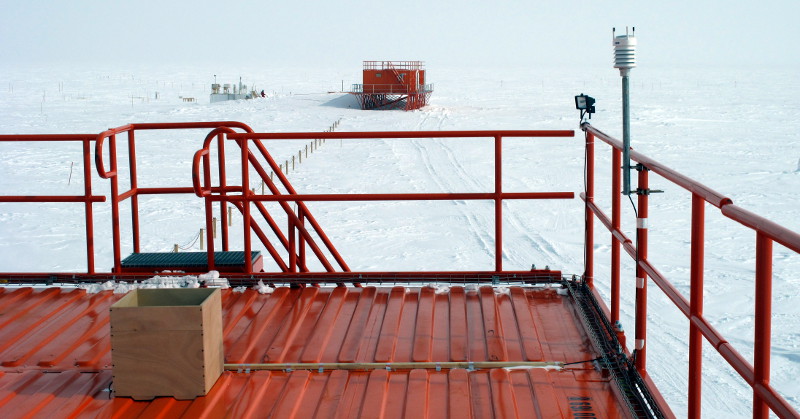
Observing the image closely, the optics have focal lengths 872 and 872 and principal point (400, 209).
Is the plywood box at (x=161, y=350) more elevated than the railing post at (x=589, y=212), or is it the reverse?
the railing post at (x=589, y=212)

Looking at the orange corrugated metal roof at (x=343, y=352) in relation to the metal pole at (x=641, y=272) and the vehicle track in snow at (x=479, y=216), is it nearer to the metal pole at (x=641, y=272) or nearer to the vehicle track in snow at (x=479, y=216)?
the metal pole at (x=641, y=272)

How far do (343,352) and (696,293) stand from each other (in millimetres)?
1936

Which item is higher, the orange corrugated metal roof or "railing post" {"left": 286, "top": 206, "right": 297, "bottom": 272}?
"railing post" {"left": 286, "top": 206, "right": 297, "bottom": 272}

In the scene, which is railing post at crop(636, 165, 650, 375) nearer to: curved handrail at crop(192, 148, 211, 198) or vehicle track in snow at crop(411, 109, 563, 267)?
curved handrail at crop(192, 148, 211, 198)

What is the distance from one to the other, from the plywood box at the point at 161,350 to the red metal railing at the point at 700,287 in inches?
78.2

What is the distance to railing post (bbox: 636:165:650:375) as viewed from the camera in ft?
12.7

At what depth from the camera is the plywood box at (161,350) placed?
3.89m

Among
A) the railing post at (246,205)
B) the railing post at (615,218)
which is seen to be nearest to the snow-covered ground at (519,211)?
the railing post at (615,218)

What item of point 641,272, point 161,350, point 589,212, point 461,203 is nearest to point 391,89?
point 461,203

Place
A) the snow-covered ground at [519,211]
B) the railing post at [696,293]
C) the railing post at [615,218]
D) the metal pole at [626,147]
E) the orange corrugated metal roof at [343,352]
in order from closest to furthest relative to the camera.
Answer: the railing post at [696,293]
the orange corrugated metal roof at [343,352]
the metal pole at [626,147]
the railing post at [615,218]
the snow-covered ground at [519,211]

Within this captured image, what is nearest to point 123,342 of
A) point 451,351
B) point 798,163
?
point 451,351

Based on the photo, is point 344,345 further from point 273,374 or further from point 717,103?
point 717,103

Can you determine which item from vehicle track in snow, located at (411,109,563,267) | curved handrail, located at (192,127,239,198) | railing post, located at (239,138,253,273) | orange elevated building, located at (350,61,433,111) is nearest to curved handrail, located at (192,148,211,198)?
curved handrail, located at (192,127,239,198)

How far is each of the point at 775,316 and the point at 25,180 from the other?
16937mm
